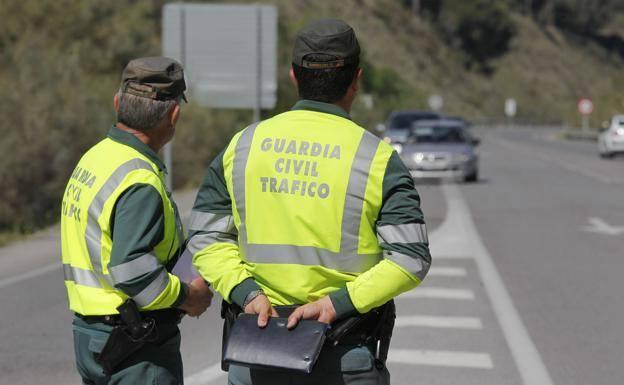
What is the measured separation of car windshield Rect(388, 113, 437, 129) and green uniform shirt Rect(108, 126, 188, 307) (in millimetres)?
33332

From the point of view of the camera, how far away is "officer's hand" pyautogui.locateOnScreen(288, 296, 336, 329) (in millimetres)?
3549

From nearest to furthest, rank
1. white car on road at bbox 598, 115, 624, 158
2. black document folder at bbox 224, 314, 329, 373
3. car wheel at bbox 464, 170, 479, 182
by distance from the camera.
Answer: black document folder at bbox 224, 314, 329, 373 < car wheel at bbox 464, 170, 479, 182 < white car on road at bbox 598, 115, 624, 158

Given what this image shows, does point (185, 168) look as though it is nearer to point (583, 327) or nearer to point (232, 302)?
point (583, 327)

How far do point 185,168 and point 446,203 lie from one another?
270 inches

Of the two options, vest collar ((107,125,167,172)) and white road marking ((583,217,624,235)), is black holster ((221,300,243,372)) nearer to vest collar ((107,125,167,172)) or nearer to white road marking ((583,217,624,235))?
vest collar ((107,125,167,172))

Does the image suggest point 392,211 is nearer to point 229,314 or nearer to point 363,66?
point 229,314

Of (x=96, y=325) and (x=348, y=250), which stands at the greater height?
(x=348, y=250)

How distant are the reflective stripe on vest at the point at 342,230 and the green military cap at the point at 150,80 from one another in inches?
15.5

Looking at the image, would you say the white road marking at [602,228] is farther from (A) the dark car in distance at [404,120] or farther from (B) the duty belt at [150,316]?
(A) the dark car in distance at [404,120]

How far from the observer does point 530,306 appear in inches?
417

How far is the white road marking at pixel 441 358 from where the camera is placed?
26.7 feet

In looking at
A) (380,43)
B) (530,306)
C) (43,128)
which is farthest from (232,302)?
(380,43)

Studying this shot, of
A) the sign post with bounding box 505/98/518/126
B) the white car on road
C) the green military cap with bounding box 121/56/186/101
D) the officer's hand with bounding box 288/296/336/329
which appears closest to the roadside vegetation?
the sign post with bounding box 505/98/518/126

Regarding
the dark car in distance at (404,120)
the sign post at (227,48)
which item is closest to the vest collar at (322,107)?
the sign post at (227,48)
